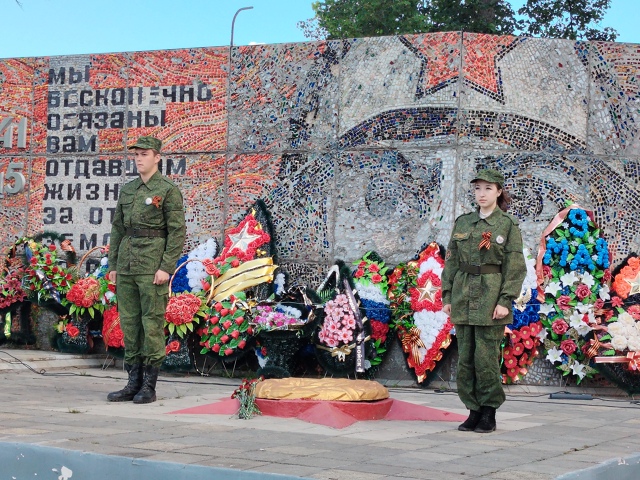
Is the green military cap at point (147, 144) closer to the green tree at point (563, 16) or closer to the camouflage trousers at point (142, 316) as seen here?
the camouflage trousers at point (142, 316)

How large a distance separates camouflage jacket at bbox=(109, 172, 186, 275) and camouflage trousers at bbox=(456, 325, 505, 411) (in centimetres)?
236

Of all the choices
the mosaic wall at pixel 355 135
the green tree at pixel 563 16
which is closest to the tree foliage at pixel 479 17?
the green tree at pixel 563 16

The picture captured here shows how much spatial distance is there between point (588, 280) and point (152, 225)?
162 inches

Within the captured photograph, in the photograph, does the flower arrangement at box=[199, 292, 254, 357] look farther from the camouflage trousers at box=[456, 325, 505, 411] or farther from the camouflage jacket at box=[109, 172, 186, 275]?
the camouflage trousers at box=[456, 325, 505, 411]

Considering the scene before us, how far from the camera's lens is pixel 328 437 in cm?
632

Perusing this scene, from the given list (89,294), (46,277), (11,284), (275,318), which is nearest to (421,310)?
(275,318)

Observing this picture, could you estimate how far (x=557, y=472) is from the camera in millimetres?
5336

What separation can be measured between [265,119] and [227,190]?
83 centimetres

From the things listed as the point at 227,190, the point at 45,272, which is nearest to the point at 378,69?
the point at 227,190

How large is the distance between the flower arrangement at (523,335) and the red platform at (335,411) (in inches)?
93.6

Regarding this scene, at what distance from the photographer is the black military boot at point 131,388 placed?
8.03 meters

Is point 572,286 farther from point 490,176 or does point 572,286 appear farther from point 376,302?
point 490,176

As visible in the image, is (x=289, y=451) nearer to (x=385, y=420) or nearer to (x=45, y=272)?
(x=385, y=420)

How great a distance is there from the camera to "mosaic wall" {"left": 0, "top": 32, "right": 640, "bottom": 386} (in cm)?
1009
